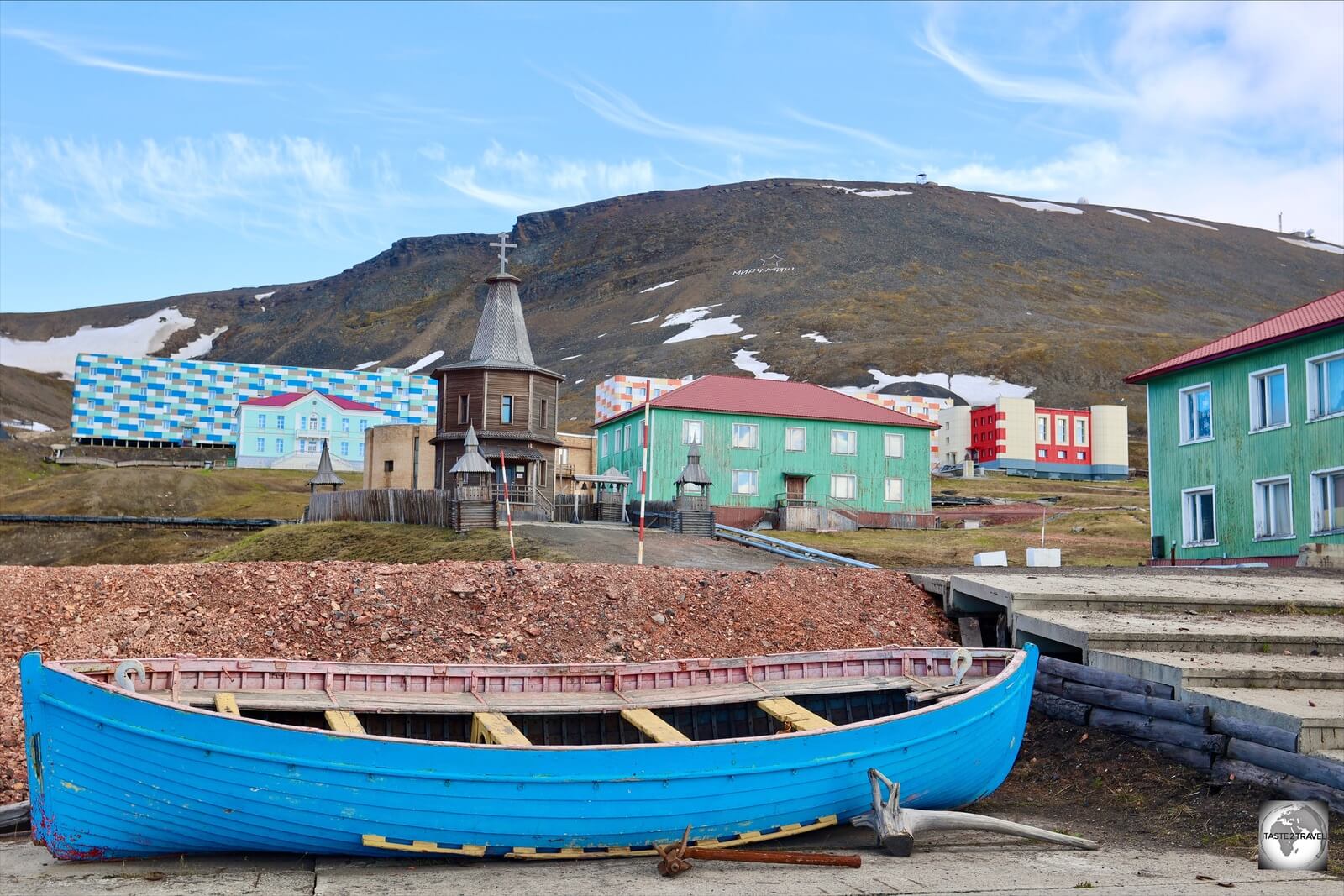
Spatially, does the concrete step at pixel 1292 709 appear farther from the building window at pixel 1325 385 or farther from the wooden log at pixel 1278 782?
the building window at pixel 1325 385

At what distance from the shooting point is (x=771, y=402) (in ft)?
184

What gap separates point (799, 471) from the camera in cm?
5534

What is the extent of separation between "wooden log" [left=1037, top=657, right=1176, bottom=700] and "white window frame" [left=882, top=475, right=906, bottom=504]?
3947cm

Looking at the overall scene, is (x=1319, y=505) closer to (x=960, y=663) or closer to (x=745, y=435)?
(x=960, y=663)

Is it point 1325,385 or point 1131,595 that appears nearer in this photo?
point 1131,595

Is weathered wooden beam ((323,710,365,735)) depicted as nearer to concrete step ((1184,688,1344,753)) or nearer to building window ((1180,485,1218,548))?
concrete step ((1184,688,1344,753))

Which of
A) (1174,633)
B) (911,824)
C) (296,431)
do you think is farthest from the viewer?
(296,431)

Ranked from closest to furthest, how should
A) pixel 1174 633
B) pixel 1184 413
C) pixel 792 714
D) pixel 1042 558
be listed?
pixel 792 714, pixel 1174 633, pixel 1042 558, pixel 1184 413

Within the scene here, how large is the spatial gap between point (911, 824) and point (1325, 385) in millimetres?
23888

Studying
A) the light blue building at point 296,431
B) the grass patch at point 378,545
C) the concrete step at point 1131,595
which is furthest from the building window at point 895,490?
the light blue building at point 296,431

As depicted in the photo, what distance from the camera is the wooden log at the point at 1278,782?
38.3 feet

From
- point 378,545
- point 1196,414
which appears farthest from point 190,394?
point 1196,414

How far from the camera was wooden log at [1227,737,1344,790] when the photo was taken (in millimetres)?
11672

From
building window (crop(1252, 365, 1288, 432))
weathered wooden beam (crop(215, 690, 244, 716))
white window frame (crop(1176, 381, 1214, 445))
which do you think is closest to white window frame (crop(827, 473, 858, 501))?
white window frame (crop(1176, 381, 1214, 445))
